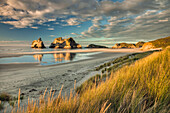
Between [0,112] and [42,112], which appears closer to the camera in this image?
[42,112]

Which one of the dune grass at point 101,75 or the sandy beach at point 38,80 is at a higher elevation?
the dune grass at point 101,75

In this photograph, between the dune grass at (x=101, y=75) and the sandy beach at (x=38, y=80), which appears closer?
the dune grass at (x=101, y=75)

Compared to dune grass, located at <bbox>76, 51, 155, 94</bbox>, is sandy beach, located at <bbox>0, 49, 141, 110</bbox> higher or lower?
lower

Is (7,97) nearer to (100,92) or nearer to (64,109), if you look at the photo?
(64,109)

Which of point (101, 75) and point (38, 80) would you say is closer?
point (101, 75)

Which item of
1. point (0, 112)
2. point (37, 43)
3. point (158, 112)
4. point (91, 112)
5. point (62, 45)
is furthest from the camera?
point (62, 45)

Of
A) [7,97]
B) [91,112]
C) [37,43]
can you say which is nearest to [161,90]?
A: [91,112]

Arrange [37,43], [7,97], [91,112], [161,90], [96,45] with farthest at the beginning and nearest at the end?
[96,45]
[37,43]
[7,97]
[161,90]
[91,112]

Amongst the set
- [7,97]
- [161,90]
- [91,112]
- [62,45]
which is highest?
[62,45]

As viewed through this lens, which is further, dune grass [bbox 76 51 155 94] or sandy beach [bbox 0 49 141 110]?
sandy beach [bbox 0 49 141 110]

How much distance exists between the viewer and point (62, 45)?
160 metres

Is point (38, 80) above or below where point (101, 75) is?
below

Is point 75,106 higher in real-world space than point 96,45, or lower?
lower

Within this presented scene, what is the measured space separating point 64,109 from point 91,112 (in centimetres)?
61
